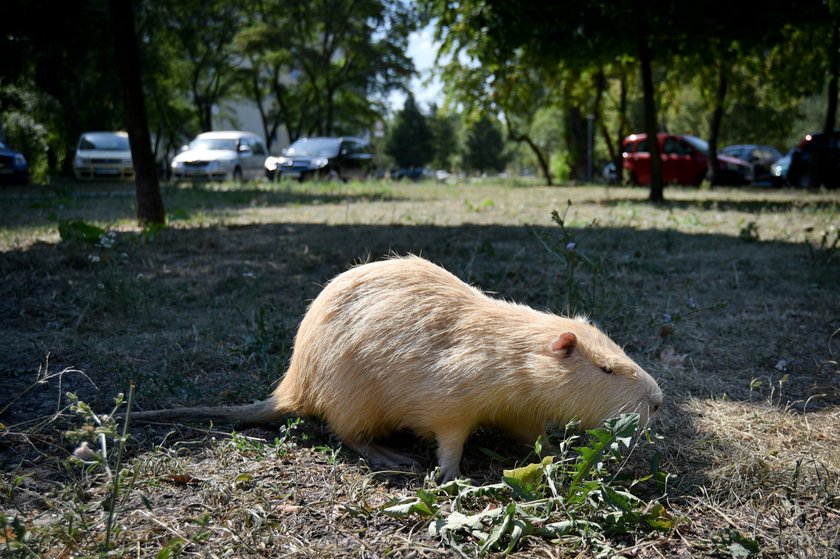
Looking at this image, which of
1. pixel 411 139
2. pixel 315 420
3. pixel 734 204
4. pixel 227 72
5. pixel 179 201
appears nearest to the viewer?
pixel 315 420

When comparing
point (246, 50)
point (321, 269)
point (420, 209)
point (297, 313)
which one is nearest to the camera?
point (297, 313)

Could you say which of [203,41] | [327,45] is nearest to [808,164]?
[327,45]

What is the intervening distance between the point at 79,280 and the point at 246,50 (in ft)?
93.4

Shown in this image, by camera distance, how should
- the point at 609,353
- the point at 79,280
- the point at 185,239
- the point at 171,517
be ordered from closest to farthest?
the point at 171,517, the point at 609,353, the point at 79,280, the point at 185,239

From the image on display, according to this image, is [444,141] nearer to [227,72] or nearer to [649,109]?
[227,72]

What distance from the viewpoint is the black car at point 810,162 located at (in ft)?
54.7

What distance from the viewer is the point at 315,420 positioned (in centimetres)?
A: 300

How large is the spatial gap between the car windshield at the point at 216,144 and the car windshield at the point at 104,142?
5.96ft

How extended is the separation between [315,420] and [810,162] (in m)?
18.1

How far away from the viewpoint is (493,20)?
1206 centimetres

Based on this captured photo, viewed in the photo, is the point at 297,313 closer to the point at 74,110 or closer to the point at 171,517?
the point at 171,517

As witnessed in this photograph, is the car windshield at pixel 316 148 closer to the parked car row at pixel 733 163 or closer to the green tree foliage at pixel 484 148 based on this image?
the parked car row at pixel 733 163

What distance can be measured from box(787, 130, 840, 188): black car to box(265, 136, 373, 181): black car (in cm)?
1190

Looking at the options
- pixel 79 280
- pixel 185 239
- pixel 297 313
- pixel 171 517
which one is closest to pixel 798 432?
pixel 171 517
